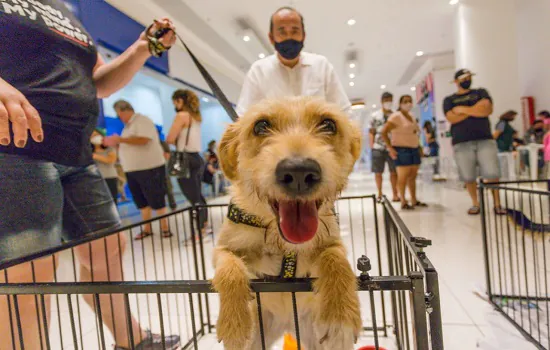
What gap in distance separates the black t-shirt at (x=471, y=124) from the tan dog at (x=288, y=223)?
304 cm

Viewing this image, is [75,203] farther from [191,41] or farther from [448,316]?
[191,41]

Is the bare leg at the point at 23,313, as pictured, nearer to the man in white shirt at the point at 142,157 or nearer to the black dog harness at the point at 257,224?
the black dog harness at the point at 257,224

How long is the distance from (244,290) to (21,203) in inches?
29.7

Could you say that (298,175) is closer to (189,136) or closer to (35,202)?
(35,202)

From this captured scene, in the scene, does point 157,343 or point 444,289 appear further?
point 444,289

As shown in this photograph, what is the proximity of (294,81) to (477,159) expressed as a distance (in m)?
2.75

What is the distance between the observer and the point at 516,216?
2113 mm

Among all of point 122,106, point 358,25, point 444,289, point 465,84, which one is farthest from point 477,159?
point 358,25

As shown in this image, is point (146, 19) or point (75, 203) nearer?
point (75, 203)

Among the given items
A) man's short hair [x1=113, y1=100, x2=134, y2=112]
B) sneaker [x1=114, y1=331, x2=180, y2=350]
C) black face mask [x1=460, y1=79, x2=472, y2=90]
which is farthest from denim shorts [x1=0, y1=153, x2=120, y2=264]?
black face mask [x1=460, y1=79, x2=472, y2=90]

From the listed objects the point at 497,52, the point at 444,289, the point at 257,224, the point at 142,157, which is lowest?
the point at 444,289

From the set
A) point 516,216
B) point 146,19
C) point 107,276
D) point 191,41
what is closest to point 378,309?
point 516,216

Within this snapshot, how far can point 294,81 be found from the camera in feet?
6.22

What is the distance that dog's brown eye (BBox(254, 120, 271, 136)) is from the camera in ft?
3.41
